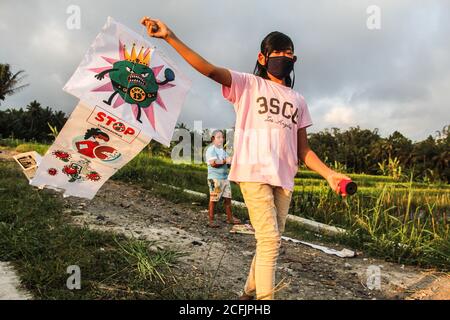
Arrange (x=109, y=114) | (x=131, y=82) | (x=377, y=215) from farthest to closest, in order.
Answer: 1. (x=377, y=215)
2. (x=131, y=82)
3. (x=109, y=114)

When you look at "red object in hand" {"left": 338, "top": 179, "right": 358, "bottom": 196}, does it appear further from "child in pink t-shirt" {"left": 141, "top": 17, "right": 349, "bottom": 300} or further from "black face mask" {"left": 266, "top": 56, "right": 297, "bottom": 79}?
"black face mask" {"left": 266, "top": 56, "right": 297, "bottom": 79}

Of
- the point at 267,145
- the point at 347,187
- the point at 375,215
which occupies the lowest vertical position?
the point at 375,215

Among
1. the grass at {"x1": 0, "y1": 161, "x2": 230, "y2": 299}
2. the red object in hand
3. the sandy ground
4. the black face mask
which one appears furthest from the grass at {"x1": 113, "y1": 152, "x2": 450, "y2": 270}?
the black face mask

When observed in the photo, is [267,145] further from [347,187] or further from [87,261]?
[87,261]

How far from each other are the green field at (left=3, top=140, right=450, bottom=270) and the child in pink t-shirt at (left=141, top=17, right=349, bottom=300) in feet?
7.89

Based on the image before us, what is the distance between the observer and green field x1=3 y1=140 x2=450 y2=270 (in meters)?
4.39

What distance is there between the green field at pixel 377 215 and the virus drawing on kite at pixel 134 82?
2.98 meters

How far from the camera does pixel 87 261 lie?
3035 millimetres

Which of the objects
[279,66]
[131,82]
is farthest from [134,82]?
[279,66]

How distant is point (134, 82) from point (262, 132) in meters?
0.97

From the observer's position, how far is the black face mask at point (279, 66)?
8.26 ft
